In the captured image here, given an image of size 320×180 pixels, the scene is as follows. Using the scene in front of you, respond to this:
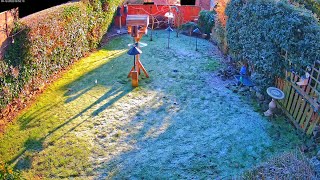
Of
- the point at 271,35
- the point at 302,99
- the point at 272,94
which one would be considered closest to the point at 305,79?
the point at 302,99

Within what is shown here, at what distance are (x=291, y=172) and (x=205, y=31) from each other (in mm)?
10107

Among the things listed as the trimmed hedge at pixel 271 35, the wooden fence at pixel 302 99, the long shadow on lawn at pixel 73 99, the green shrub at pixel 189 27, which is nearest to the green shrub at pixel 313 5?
the trimmed hedge at pixel 271 35

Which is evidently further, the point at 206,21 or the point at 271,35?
the point at 206,21

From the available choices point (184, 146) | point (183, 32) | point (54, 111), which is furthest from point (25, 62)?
point (183, 32)

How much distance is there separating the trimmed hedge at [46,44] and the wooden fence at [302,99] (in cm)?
625

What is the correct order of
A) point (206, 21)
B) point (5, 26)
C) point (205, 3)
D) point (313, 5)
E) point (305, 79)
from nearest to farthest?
point (305, 79) < point (5, 26) < point (313, 5) < point (206, 21) < point (205, 3)

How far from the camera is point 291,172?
15.2 ft

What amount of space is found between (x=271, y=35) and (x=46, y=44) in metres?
5.91

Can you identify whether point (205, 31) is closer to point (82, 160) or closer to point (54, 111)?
point (54, 111)

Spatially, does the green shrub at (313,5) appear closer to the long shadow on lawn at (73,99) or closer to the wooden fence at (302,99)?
the wooden fence at (302,99)

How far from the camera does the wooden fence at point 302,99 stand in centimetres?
578

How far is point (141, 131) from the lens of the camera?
21.6ft

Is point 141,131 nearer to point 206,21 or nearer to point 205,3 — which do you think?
point 206,21

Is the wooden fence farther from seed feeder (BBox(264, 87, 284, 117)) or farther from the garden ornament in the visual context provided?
seed feeder (BBox(264, 87, 284, 117))
